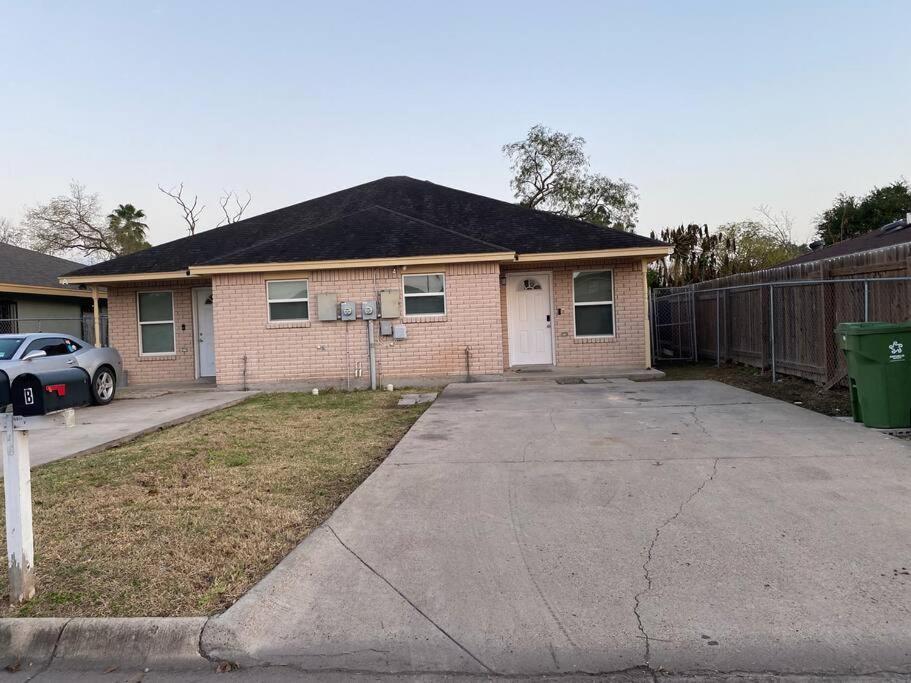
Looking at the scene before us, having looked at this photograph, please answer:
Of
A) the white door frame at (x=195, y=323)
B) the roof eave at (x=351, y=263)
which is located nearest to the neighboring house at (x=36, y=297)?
the white door frame at (x=195, y=323)

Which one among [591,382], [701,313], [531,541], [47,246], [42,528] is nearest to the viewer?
[531,541]

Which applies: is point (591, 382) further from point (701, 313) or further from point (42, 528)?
point (42, 528)

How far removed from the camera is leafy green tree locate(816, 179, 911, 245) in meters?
37.3

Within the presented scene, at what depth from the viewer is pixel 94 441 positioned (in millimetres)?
8562

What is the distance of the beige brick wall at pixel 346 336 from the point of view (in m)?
13.9

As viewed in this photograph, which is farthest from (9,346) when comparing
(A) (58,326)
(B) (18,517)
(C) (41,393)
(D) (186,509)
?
(A) (58,326)

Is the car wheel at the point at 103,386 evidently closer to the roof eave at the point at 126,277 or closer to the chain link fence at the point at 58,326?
the roof eave at the point at 126,277

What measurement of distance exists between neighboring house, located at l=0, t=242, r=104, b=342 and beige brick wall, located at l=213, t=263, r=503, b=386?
7255 millimetres

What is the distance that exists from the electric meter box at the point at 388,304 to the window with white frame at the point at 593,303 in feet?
14.1

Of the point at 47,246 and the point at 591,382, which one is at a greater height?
the point at 47,246

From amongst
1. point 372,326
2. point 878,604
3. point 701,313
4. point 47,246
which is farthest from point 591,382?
point 47,246

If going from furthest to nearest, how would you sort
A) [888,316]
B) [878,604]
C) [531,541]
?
[888,316], [531,541], [878,604]

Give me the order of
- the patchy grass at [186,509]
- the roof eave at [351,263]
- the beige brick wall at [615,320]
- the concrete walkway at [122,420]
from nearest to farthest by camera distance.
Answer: the patchy grass at [186,509], the concrete walkway at [122,420], the roof eave at [351,263], the beige brick wall at [615,320]

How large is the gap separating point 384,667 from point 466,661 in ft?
1.31
